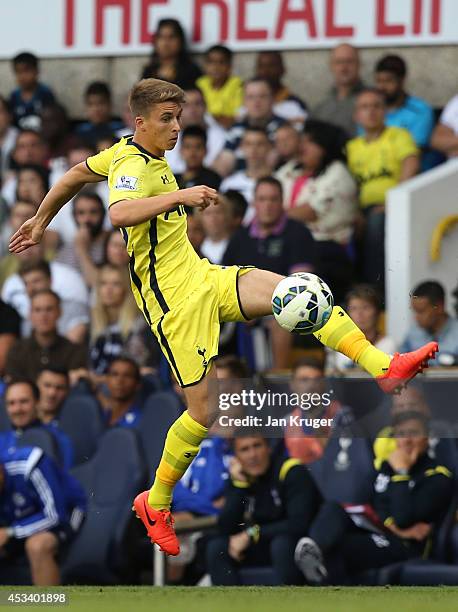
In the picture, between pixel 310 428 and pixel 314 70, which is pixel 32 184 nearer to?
pixel 314 70

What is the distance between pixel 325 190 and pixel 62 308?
2283 millimetres

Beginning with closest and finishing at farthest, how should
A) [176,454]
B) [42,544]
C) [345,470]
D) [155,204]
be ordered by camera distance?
[155,204], [176,454], [345,470], [42,544]

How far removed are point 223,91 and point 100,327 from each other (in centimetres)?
265

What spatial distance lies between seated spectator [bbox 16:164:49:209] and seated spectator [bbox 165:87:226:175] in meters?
1.09

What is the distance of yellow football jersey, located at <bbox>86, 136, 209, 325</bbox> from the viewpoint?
7.88 m

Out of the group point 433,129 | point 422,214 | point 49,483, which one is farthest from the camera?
point 433,129

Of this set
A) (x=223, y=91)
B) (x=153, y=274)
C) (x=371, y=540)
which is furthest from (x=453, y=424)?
(x=223, y=91)

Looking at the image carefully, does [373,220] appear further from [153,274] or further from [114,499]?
[153,274]

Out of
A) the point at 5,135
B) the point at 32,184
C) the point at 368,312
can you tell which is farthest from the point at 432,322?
the point at 5,135

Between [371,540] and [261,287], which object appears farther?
[371,540]

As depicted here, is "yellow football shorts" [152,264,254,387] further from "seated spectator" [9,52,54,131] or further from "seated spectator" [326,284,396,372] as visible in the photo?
"seated spectator" [9,52,54,131]

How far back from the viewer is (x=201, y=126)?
13.0 m

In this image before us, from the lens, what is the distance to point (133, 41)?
558 inches

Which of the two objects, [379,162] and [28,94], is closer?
[379,162]
